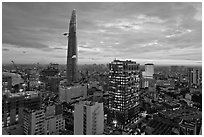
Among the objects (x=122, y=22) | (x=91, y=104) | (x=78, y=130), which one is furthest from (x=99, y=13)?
(x=78, y=130)

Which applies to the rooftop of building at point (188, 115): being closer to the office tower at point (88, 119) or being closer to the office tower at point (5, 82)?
the office tower at point (88, 119)

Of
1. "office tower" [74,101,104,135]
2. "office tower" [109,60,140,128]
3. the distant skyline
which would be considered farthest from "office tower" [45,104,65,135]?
"office tower" [109,60,140,128]

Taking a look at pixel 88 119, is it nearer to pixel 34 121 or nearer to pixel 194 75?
pixel 34 121

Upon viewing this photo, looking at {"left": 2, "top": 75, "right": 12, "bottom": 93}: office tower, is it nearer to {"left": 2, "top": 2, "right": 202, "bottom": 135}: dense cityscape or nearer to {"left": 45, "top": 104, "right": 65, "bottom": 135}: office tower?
{"left": 2, "top": 2, "right": 202, "bottom": 135}: dense cityscape

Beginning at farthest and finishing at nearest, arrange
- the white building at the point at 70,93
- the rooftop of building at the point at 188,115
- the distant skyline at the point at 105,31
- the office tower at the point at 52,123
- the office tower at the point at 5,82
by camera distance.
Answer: the white building at the point at 70,93, the office tower at the point at 52,123, the rooftop of building at the point at 188,115, the distant skyline at the point at 105,31, the office tower at the point at 5,82

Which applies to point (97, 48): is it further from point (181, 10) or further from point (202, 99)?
point (202, 99)

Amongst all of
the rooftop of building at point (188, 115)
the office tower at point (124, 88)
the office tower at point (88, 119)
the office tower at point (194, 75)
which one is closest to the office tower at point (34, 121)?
the office tower at point (88, 119)
